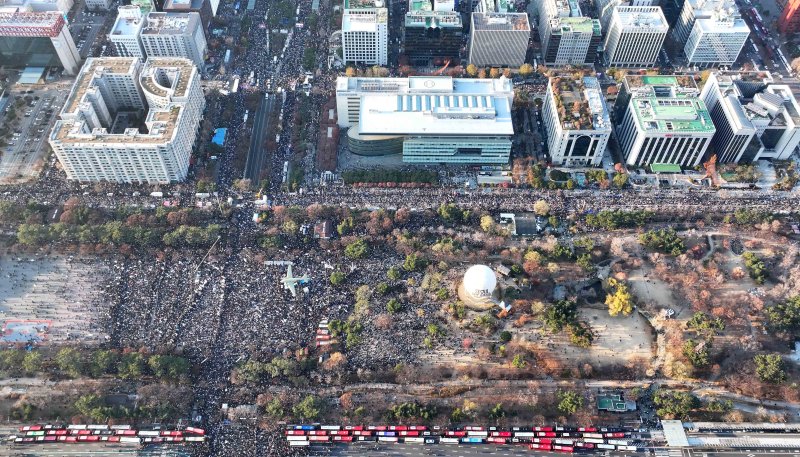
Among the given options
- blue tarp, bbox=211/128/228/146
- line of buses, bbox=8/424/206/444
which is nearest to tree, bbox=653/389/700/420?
line of buses, bbox=8/424/206/444

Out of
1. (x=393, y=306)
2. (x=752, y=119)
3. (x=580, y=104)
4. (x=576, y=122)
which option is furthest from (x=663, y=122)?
(x=393, y=306)

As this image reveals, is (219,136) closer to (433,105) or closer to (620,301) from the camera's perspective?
(433,105)

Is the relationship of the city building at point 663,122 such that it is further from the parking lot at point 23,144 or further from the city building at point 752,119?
the parking lot at point 23,144

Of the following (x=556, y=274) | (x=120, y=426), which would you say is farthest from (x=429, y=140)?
(x=120, y=426)

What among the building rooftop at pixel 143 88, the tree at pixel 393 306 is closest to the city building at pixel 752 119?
the tree at pixel 393 306

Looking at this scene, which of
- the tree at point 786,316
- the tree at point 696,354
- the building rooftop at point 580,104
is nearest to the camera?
the tree at point 696,354

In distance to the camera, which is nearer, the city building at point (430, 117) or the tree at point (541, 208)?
the tree at point (541, 208)
